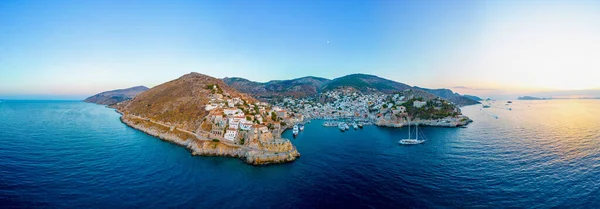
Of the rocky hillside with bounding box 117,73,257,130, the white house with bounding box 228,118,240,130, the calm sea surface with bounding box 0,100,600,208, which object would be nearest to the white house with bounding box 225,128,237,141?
the white house with bounding box 228,118,240,130

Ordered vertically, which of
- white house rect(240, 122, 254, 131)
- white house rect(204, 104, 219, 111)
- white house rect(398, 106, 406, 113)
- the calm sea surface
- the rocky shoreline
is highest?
white house rect(204, 104, 219, 111)

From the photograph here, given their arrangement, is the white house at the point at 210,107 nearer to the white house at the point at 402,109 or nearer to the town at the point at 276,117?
the town at the point at 276,117

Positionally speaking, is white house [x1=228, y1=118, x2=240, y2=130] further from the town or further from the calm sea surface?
the calm sea surface

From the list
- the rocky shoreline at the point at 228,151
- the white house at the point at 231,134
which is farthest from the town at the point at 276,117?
the rocky shoreline at the point at 228,151

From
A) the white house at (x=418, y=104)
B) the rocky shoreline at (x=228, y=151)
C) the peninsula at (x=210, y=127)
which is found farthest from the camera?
the white house at (x=418, y=104)

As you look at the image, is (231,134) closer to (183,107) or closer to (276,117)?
(183,107)

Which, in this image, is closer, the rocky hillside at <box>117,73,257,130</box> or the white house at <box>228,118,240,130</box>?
the white house at <box>228,118,240,130</box>

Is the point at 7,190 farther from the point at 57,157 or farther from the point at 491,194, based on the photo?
the point at 491,194

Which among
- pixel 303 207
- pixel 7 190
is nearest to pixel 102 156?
pixel 7 190

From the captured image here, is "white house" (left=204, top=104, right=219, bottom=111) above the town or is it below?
above
